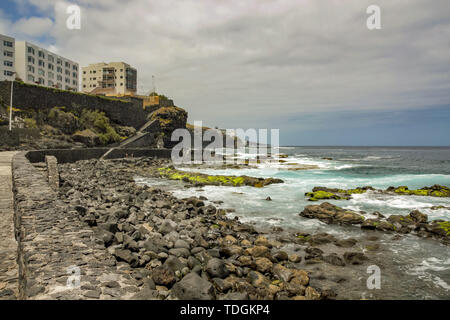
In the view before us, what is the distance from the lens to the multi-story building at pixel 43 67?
46.3 meters

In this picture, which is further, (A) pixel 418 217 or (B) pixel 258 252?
(A) pixel 418 217

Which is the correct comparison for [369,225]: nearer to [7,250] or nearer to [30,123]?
[7,250]

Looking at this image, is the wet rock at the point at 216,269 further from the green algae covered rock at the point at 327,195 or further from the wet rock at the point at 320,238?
the green algae covered rock at the point at 327,195

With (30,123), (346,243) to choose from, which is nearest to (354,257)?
(346,243)

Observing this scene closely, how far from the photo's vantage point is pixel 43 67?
50.7 metres

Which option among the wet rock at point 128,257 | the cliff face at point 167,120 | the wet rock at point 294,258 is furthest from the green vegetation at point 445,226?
the cliff face at point 167,120

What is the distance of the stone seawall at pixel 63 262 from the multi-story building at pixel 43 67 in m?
45.7

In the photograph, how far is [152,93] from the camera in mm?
59906

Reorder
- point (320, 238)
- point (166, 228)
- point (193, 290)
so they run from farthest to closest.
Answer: point (320, 238) < point (166, 228) < point (193, 290)

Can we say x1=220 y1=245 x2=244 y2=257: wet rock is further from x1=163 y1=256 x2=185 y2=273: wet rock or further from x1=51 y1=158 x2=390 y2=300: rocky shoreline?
x1=163 y1=256 x2=185 y2=273: wet rock

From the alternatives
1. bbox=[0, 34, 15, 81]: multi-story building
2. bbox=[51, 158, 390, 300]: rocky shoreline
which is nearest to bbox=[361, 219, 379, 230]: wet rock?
bbox=[51, 158, 390, 300]: rocky shoreline

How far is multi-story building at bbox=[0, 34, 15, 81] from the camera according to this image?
42.4 m

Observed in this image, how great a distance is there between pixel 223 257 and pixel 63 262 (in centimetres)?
340

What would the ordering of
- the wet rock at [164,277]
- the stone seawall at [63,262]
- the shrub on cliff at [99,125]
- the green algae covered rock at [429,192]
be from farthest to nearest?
the shrub on cliff at [99,125] → the green algae covered rock at [429,192] → the wet rock at [164,277] → the stone seawall at [63,262]
